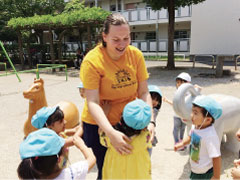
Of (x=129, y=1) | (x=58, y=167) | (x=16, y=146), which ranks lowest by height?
(x=16, y=146)

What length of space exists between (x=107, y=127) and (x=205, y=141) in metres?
1.04

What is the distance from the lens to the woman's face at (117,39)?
1.48 metres

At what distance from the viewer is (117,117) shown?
168 cm

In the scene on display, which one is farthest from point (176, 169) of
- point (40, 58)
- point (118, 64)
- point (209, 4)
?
point (209, 4)

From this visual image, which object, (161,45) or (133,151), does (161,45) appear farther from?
(133,151)

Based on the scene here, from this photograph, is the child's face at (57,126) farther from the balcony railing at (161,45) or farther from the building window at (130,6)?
the building window at (130,6)

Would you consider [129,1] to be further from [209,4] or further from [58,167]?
[58,167]

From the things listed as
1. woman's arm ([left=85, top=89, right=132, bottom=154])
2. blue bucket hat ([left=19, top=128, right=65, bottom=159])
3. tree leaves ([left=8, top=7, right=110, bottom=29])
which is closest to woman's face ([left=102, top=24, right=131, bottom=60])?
woman's arm ([left=85, top=89, right=132, bottom=154])

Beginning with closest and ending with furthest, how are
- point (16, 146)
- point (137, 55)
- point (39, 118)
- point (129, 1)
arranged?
point (137, 55) < point (39, 118) < point (16, 146) < point (129, 1)

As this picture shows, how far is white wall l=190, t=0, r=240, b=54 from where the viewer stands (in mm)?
16281

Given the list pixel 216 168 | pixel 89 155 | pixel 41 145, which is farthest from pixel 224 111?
pixel 41 145

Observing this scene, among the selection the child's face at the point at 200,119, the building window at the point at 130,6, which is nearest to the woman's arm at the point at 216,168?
the child's face at the point at 200,119

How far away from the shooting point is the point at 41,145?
1.33 meters

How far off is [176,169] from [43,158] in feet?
7.21
